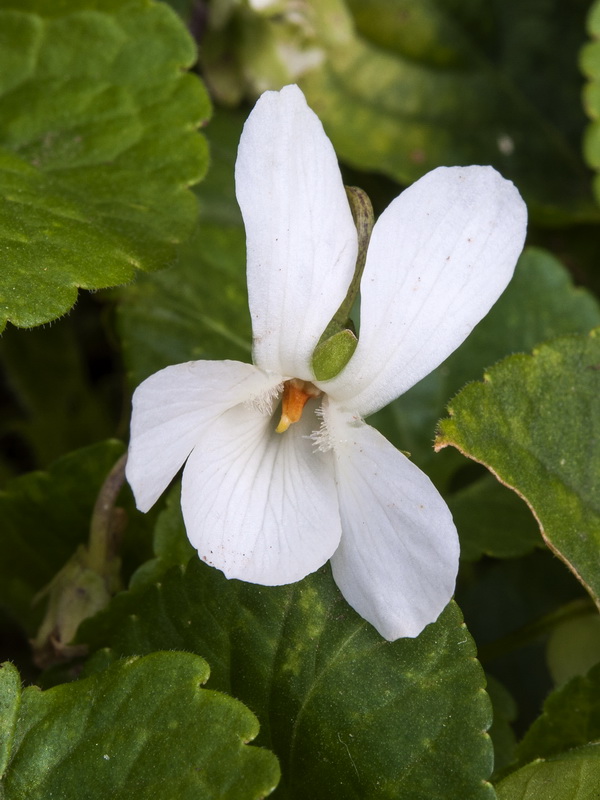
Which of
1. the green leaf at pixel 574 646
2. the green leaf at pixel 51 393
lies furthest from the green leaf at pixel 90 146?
the green leaf at pixel 574 646

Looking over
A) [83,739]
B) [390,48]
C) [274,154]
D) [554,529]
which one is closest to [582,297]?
[390,48]

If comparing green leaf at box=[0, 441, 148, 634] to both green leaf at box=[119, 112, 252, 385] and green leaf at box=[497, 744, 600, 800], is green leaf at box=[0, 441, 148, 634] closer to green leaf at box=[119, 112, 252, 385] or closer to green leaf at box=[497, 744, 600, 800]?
green leaf at box=[119, 112, 252, 385]

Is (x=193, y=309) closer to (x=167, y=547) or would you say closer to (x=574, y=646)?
(x=167, y=547)

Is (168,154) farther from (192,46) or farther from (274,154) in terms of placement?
(274,154)

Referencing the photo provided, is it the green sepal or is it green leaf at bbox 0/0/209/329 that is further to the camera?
green leaf at bbox 0/0/209/329

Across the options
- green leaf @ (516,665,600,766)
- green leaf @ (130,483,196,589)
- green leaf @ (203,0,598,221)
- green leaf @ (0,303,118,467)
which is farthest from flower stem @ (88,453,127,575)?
green leaf @ (203,0,598,221)

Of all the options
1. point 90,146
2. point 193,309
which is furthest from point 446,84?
point 90,146

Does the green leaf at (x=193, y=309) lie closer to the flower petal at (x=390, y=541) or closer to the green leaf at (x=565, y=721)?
the flower petal at (x=390, y=541)
